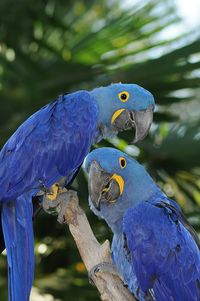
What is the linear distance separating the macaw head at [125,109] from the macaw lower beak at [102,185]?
260 millimetres

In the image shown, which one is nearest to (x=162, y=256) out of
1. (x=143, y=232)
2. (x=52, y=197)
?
(x=143, y=232)

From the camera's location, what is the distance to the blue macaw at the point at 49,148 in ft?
7.88

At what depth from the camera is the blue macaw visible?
94.6 inches

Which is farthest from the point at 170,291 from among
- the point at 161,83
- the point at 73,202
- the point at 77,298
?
the point at 161,83

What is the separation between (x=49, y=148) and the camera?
2719 mm

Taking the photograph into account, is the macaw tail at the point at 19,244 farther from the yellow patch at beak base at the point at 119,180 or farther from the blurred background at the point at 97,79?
the blurred background at the point at 97,79

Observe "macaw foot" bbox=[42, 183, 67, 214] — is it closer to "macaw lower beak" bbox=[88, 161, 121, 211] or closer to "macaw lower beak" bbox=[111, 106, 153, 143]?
"macaw lower beak" bbox=[88, 161, 121, 211]

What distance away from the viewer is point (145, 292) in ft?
8.36

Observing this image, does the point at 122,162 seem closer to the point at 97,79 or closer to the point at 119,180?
the point at 119,180

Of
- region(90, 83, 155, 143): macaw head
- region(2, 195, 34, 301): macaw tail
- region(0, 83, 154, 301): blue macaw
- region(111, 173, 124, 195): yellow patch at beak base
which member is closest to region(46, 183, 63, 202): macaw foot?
region(0, 83, 154, 301): blue macaw

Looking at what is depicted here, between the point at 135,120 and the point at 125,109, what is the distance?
7cm

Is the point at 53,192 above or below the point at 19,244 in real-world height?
above

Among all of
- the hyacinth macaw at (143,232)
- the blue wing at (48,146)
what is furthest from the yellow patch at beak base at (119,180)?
the blue wing at (48,146)

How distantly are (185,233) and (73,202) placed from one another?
0.47m
